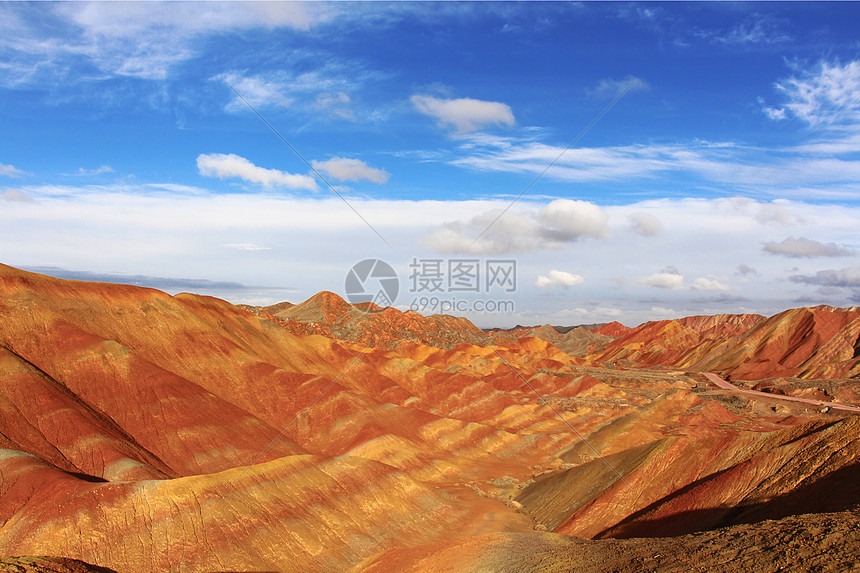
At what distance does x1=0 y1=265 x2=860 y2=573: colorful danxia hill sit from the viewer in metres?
23.3

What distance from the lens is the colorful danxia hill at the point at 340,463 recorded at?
2327 centimetres

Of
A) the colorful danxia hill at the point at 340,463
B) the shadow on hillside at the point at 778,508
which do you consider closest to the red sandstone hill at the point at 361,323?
the colorful danxia hill at the point at 340,463

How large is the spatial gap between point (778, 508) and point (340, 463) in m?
25.8

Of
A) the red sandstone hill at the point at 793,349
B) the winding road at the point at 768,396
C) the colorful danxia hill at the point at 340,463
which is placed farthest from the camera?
the red sandstone hill at the point at 793,349

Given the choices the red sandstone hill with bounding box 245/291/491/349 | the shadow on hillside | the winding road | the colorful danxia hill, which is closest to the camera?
the shadow on hillside

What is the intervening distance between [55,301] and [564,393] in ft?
277

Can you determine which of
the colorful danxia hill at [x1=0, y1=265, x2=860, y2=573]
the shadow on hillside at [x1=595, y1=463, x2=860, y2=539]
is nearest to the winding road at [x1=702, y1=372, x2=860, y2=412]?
the colorful danxia hill at [x1=0, y1=265, x2=860, y2=573]

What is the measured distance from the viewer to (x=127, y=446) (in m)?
39.0

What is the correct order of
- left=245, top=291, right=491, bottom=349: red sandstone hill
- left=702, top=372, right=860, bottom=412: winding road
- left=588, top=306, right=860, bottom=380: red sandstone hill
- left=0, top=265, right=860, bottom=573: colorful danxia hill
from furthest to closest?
left=245, top=291, right=491, bottom=349: red sandstone hill → left=588, top=306, right=860, bottom=380: red sandstone hill → left=702, top=372, right=860, bottom=412: winding road → left=0, top=265, right=860, bottom=573: colorful danxia hill

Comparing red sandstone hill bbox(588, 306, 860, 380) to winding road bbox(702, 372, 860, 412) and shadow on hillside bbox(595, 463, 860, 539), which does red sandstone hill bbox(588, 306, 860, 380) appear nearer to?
winding road bbox(702, 372, 860, 412)

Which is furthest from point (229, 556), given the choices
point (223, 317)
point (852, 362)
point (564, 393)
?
point (852, 362)

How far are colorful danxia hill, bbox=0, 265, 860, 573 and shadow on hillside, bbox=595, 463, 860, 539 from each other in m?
0.11

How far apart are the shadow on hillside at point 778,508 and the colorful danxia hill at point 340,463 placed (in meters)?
0.11

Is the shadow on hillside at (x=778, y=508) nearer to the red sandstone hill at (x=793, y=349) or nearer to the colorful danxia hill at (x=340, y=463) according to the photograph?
the colorful danxia hill at (x=340, y=463)
